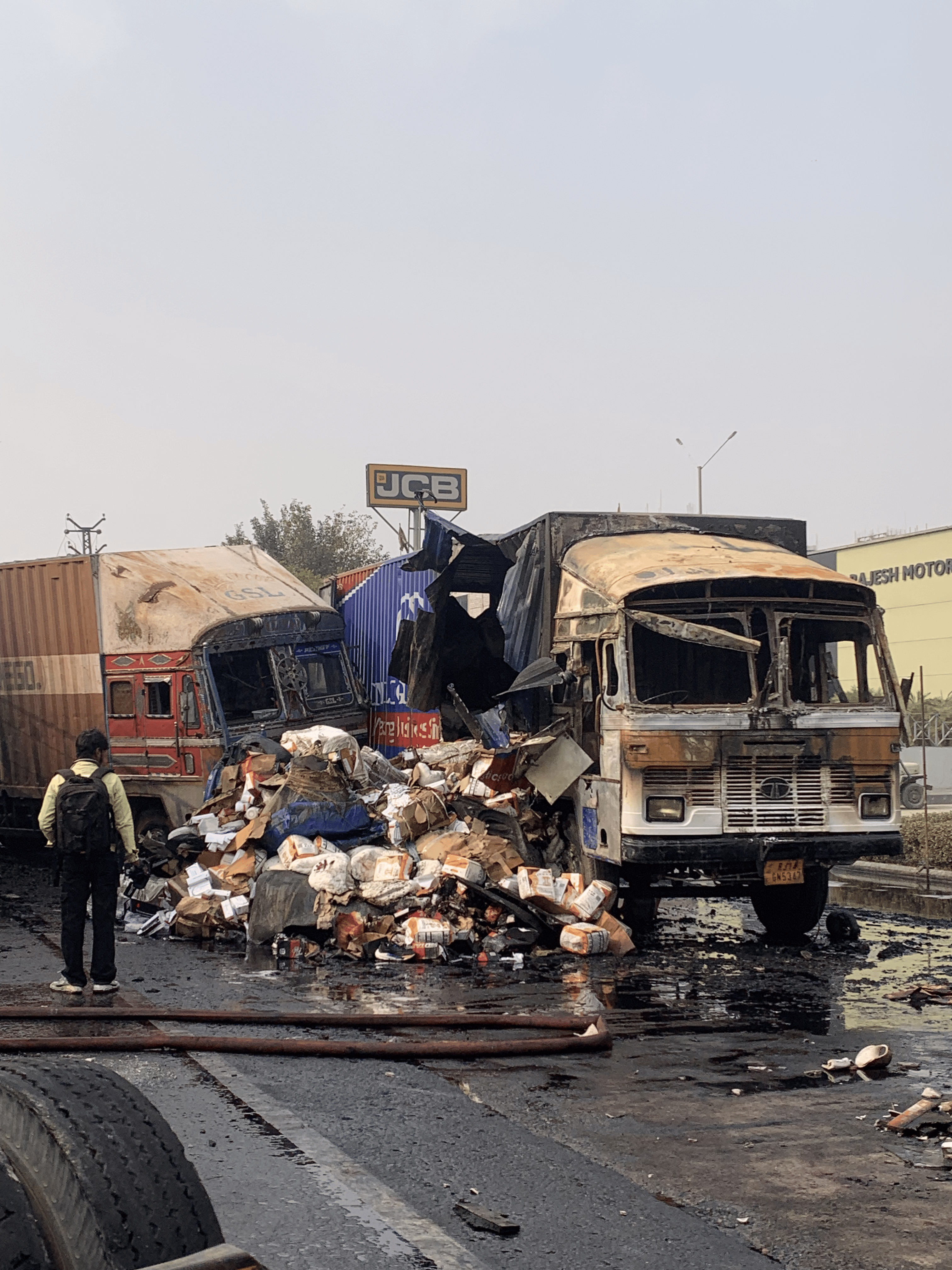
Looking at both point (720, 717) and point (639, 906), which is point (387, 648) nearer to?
point (639, 906)

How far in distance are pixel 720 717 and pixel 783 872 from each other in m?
1.26

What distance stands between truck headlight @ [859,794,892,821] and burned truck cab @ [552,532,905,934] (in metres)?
0.01

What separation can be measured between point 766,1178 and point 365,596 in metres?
12.1

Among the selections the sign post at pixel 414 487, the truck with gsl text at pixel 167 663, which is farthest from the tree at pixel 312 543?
the truck with gsl text at pixel 167 663

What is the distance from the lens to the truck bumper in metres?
9.74

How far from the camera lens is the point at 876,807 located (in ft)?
33.2

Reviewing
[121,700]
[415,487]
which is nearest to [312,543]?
[415,487]

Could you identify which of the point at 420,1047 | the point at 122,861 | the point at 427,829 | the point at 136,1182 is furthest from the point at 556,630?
the point at 136,1182

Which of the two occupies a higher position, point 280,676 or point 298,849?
point 280,676

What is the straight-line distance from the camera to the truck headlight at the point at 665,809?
9.80 metres

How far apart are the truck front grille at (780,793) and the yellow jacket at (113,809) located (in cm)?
430

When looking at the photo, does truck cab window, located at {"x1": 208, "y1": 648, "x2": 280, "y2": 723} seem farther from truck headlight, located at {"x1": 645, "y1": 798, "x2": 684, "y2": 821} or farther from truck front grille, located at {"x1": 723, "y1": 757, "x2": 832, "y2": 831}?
truck front grille, located at {"x1": 723, "y1": 757, "x2": 832, "y2": 831}

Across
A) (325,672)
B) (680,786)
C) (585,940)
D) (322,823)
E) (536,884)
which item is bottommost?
(585,940)

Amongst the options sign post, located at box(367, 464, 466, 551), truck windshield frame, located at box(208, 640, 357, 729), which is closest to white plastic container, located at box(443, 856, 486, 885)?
truck windshield frame, located at box(208, 640, 357, 729)
